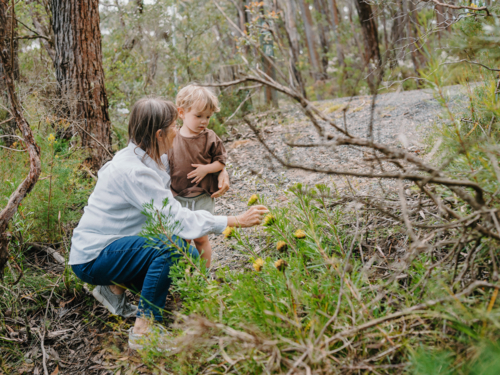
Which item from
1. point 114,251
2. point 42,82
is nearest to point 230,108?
point 42,82

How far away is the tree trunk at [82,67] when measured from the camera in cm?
423

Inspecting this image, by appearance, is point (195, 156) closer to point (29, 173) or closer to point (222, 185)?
point (222, 185)

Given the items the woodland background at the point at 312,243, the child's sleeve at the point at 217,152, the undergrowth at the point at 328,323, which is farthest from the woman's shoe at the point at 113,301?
the child's sleeve at the point at 217,152

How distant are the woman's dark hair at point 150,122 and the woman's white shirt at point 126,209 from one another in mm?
56

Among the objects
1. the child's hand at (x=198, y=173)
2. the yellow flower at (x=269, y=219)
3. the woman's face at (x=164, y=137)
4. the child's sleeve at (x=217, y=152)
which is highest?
the woman's face at (x=164, y=137)

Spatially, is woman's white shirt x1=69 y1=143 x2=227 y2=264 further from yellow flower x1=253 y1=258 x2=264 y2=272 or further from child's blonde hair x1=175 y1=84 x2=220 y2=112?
child's blonde hair x1=175 y1=84 x2=220 y2=112

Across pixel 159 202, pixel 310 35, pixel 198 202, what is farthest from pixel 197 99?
pixel 310 35

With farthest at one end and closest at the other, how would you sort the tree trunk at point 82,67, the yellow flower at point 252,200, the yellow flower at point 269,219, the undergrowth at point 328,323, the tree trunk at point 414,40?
1. the tree trunk at point 82,67
2. the yellow flower at point 252,200
3. the yellow flower at point 269,219
4. the tree trunk at point 414,40
5. the undergrowth at point 328,323

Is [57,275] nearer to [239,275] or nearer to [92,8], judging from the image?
[239,275]

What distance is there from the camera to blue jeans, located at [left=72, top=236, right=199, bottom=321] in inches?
85.2

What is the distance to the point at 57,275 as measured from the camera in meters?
2.89

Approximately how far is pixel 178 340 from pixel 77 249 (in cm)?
128

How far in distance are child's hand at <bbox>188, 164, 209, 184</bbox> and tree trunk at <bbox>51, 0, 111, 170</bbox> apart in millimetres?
1747

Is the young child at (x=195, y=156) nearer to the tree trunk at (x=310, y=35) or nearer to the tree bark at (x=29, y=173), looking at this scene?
the tree bark at (x=29, y=173)
